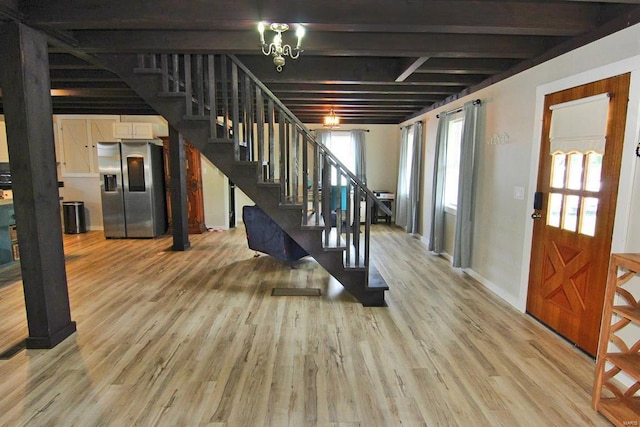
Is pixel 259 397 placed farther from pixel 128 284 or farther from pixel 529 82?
pixel 529 82

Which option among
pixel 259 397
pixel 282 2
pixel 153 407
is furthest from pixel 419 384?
pixel 282 2

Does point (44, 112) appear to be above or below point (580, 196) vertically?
above

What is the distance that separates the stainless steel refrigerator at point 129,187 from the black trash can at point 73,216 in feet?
3.37

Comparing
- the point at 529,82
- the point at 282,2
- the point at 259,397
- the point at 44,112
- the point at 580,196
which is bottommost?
the point at 259,397

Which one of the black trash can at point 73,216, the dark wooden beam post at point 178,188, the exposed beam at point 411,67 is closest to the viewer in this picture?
the exposed beam at point 411,67

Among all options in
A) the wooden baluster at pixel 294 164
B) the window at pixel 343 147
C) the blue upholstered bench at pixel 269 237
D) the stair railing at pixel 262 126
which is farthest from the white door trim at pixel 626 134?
the window at pixel 343 147

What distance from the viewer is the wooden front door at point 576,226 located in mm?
2363

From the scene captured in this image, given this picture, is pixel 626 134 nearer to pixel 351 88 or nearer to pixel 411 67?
pixel 411 67

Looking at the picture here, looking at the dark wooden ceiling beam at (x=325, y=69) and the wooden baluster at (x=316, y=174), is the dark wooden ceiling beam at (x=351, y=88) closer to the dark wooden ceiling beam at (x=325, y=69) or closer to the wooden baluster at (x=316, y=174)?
the dark wooden ceiling beam at (x=325, y=69)

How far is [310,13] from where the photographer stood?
2.36 metres

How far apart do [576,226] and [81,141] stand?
8.33m

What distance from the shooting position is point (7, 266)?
4566 mm

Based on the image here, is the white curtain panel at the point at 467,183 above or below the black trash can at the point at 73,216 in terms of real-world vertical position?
above

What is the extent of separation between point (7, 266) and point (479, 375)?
5.79m
